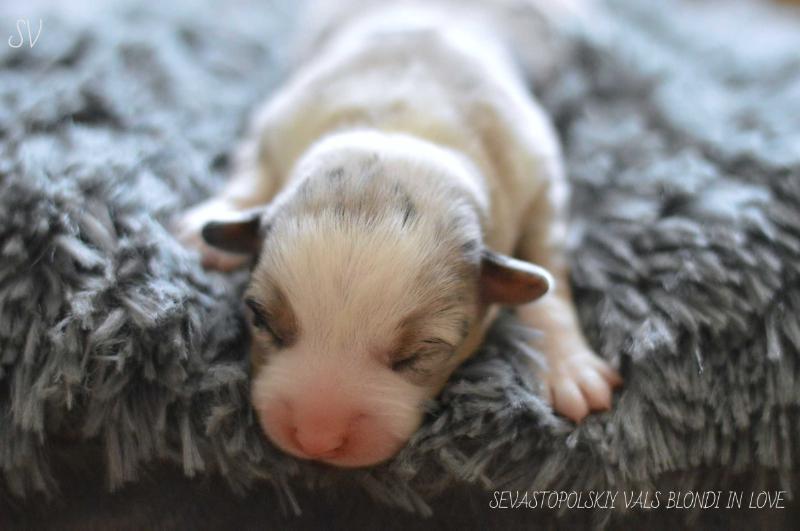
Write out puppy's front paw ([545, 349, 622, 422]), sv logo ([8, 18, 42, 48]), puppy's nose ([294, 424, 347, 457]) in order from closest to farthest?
puppy's nose ([294, 424, 347, 457])
puppy's front paw ([545, 349, 622, 422])
sv logo ([8, 18, 42, 48])

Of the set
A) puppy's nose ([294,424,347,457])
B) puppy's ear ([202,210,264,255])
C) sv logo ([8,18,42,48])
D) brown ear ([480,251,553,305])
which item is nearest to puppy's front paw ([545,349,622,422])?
brown ear ([480,251,553,305])

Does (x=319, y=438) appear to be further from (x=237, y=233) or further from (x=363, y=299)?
(x=237, y=233)

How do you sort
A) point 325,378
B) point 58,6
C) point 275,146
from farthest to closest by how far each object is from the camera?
point 58,6 → point 275,146 → point 325,378

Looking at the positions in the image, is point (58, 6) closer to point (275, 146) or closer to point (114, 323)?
point (275, 146)

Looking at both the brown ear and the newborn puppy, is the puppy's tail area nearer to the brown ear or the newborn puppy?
the newborn puppy

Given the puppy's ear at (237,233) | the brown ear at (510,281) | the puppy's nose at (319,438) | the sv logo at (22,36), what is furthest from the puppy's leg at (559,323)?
the sv logo at (22,36)

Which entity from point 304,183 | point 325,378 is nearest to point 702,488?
point 325,378
